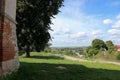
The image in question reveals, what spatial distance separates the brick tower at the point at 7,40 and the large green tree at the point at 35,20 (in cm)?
1766

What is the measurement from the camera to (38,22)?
1254 inches

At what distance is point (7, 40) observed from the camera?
11.8 m

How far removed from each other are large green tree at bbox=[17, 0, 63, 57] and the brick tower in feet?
57.9

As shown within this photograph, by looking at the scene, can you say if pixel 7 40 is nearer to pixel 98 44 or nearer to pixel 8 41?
pixel 8 41

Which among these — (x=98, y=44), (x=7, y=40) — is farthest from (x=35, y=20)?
(x=98, y=44)

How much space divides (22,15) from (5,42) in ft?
69.1

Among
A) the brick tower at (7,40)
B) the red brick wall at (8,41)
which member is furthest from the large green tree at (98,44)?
the red brick wall at (8,41)

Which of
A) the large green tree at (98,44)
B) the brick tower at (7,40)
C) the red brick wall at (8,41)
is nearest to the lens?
the brick tower at (7,40)

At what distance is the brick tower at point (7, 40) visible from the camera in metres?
10.9

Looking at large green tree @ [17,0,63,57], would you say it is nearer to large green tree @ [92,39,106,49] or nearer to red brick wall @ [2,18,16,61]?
red brick wall @ [2,18,16,61]

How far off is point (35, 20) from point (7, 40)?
2020 cm

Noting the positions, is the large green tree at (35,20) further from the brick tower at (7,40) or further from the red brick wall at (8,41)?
the red brick wall at (8,41)

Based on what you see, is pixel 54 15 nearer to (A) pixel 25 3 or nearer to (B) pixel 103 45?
(A) pixel 25 3

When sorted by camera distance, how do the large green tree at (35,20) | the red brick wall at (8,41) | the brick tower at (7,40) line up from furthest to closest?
the large green tree at (35,20) → the red brick wall at (8,41) → the brick tower at (7,40)
